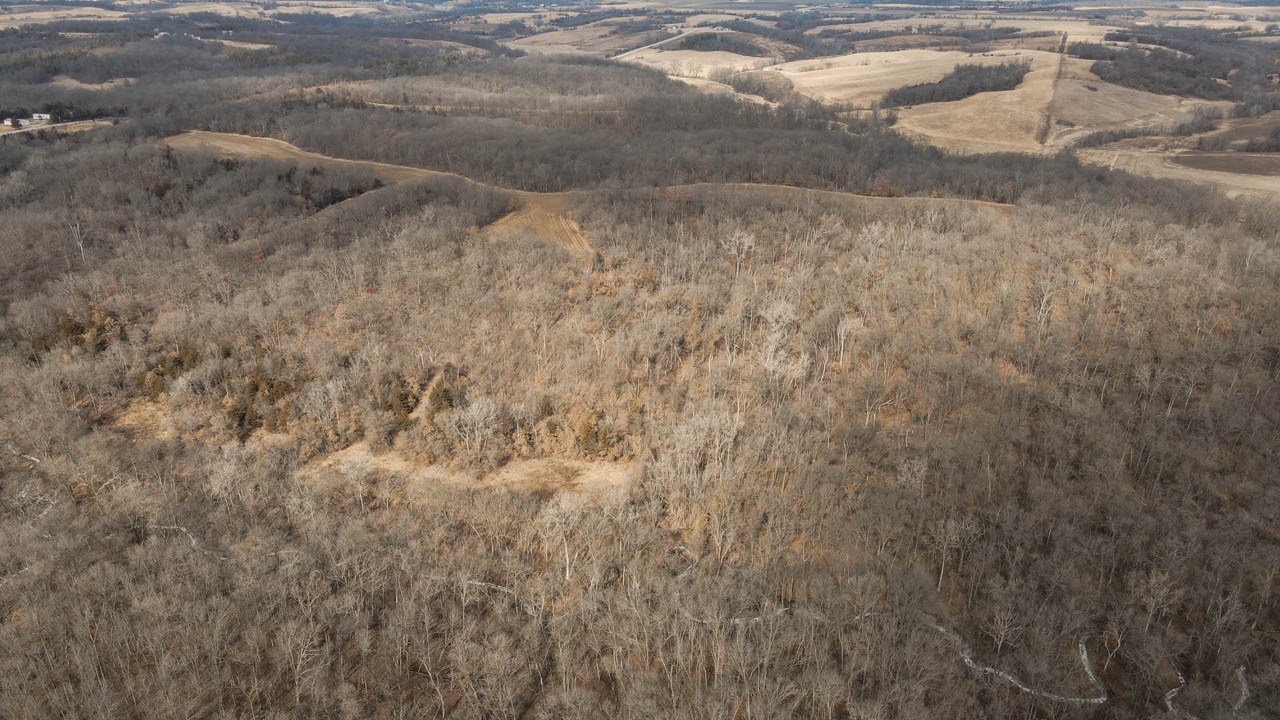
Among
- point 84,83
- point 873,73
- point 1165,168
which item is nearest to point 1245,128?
point 1165,168

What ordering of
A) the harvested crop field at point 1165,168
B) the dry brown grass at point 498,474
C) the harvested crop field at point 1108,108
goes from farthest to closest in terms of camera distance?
1. the harvested crop field at point 1108,108
2. the harvested crop field at point 1165,168
3. the dry brown grass at point 498,474

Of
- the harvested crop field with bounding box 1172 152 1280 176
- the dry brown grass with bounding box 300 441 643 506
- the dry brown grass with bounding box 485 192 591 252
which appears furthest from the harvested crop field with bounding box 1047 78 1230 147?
the dry brown grass with bounding box 300 441 643 506

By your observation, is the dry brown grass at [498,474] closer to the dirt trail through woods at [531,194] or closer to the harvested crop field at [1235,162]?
the dirt trail through woods at [531,194]

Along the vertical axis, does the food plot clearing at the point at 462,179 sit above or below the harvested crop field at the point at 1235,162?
below

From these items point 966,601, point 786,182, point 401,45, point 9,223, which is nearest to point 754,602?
point 966,601

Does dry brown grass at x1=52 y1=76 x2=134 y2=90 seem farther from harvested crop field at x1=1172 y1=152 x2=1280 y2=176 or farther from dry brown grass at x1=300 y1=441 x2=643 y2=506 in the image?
harvested crop field at x1=1172 y1=152 x2=1280 y2=176

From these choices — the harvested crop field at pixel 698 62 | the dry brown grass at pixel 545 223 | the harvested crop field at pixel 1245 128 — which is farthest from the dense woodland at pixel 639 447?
the harvested crop field at pixel 698 62
